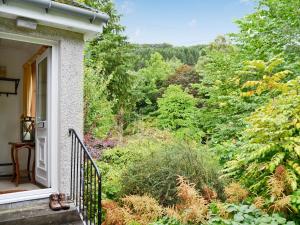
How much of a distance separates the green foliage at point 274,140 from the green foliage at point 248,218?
0.66 meters

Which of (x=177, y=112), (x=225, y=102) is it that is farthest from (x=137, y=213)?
(x=177, y=112)

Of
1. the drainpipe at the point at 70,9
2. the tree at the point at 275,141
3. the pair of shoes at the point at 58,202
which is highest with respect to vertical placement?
the drainpipe at the point at 70,9

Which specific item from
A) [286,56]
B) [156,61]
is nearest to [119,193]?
[286,56]

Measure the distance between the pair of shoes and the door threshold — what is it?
0.17m

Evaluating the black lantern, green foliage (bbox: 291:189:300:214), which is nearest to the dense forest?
green foliage (bbox: 291:189:300:214)

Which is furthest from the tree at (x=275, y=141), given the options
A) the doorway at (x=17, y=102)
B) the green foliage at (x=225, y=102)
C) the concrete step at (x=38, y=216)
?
the doorway at (x=17, y=102)

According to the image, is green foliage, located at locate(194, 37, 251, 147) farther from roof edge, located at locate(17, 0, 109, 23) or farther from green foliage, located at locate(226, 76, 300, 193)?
roof edge, located at locate(17, 0, 109, 23)

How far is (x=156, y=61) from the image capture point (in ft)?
98.3

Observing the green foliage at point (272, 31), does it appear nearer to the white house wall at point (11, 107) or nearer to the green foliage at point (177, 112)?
the green foliage at point (177, 112)

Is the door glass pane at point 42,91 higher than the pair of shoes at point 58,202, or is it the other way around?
the door glass pane at point 42,91

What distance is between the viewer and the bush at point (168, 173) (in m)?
5.70

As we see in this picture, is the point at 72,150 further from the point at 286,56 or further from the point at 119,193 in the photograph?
the point at 286,56

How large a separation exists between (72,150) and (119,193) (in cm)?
157

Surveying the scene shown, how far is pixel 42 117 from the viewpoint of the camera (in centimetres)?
573
